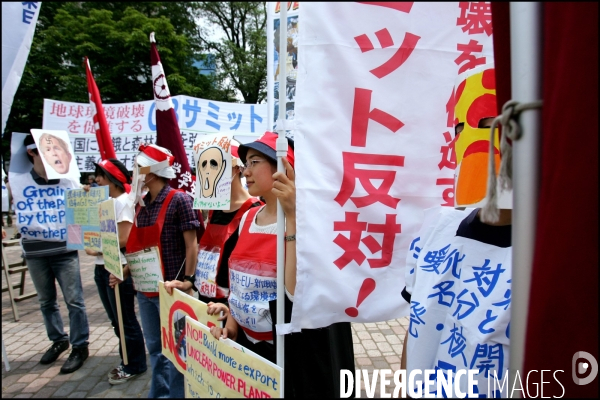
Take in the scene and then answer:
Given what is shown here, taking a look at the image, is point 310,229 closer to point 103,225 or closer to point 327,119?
point 327,119

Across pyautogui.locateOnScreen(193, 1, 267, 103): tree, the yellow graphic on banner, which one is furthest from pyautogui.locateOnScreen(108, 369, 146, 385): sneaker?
pyautogui.locateOnScreen(193, 1, 267, 103): tree

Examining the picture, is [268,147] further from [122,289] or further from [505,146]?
[122,289]

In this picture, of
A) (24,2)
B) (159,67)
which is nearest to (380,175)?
(24,2)

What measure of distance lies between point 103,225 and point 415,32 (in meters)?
2.71

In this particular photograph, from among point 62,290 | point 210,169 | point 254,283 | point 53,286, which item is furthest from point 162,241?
point 53,286

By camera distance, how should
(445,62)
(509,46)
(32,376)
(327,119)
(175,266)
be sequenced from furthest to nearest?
(32,376), (175,266), (445,62), (327,119), (509,46)

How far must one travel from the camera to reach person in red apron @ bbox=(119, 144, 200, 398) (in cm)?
269

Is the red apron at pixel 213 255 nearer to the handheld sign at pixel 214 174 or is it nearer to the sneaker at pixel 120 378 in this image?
the handheld sign at pixel 214 174

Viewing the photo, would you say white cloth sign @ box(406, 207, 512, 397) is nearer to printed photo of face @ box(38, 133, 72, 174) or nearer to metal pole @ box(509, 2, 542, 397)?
metal pole @ box(509, 2, 542, 397)

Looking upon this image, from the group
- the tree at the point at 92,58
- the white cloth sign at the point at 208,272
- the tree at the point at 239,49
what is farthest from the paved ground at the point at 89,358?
the tree at the point at 239,49

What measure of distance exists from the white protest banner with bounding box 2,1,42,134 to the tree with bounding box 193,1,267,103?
17406 millimetres

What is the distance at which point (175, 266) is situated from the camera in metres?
2.72

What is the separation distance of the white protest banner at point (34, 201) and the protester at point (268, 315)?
266 centimetres

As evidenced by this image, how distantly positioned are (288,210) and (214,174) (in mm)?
1039
